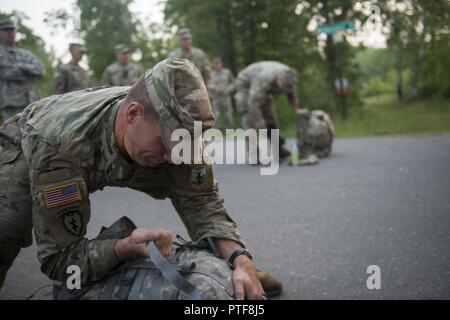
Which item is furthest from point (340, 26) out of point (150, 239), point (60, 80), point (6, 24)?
point (150, 239)

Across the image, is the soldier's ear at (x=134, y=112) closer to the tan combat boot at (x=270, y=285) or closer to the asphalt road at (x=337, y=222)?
the tan combat boot at (x=270, y=285)

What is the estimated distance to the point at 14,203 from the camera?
1.84m

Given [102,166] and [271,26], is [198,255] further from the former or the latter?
[271,26]

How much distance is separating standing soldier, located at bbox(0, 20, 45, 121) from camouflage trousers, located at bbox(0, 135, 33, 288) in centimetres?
439

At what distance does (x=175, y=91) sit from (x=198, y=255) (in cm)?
61

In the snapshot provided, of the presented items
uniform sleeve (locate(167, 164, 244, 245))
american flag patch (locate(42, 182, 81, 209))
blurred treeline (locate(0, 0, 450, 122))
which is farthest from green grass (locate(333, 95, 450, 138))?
american flag patch (locate(42, 182, 81, 209))

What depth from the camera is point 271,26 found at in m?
14.4

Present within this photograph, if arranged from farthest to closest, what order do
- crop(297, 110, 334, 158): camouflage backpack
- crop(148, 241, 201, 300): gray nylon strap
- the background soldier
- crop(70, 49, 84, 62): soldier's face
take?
crop(70, 49, 84, 62): soldier's face, crop(297, 110, 334, 158): camouflage backpack, the background soldier, crop(148, 241, 201, 300): gray nylon strap

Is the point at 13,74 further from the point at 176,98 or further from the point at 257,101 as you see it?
the point at 176,98

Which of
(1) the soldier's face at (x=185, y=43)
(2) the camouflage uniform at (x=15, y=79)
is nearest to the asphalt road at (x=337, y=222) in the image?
(2) the camouflage uniform at (x=15, y=79)

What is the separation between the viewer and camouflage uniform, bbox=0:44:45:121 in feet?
19.2

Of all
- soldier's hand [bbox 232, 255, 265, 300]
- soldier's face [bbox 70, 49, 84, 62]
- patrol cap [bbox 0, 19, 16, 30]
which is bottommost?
soldier's hand [bbox 232, 255, 265, 300]

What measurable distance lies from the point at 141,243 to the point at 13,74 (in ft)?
17.1

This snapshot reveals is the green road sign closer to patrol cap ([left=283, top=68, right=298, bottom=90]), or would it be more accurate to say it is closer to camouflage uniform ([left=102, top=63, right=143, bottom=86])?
patrol cap ([left=283, top=68, right=298, bottom=90])
